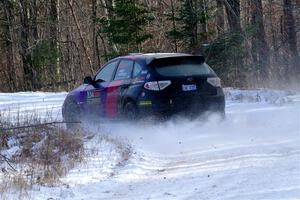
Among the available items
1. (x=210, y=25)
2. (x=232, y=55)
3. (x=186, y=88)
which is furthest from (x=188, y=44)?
(x=186, y=88)

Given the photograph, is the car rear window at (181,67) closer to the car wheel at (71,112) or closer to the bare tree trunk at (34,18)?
the car wheel at (71,112)

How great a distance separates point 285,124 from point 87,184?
15.4 feet

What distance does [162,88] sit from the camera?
1112cm

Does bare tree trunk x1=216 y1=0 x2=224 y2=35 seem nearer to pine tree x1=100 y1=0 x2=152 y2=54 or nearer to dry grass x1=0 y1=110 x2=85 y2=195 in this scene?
pine tree x1=100 y1=0 x2=152 y2=54

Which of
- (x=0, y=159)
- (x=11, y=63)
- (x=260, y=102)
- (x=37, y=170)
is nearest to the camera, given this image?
(x=37, y=170)

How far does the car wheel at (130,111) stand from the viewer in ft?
37.5

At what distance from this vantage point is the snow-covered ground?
6.85 m

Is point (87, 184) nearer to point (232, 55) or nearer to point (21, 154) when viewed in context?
point (21, 154)

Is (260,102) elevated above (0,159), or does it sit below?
below

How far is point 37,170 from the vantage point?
8.51 meters

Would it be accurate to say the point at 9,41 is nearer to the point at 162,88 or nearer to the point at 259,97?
the point at 259,97

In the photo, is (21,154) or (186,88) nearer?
(21,154)

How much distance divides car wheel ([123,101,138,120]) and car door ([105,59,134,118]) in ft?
0.72

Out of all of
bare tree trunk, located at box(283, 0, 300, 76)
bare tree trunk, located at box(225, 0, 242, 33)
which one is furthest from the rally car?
bare tree trunk, located at box(283, 0, 300, 76)
